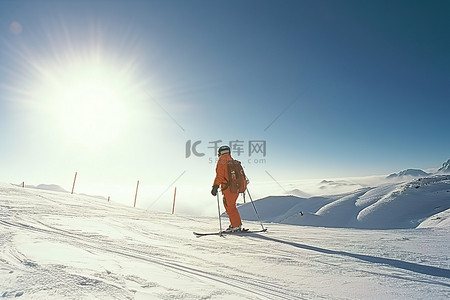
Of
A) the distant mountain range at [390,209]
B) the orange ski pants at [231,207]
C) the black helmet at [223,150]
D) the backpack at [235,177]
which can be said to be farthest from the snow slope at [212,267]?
the distant mountain range at [390,209]

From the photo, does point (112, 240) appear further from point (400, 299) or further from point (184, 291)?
point (400, 299)

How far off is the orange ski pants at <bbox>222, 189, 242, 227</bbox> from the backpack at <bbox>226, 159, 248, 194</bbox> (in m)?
0.14

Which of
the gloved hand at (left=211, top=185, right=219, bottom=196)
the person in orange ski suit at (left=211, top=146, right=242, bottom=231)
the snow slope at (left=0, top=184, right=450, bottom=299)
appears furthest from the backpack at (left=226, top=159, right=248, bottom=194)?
the snow slope at (left=0, top=184, right=450, bottom=299)

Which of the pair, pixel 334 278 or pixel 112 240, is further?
pixel 112 240

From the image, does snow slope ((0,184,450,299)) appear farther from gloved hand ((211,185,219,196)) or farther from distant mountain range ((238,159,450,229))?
distant mountain range ((238,159,450,229))

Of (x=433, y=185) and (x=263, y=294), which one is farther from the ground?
(x=433, y=185)

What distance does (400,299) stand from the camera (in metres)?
1.79

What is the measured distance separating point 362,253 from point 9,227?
5074 mm

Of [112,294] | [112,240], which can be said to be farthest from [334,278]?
[112,240]

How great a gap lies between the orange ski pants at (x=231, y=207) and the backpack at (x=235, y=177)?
14cm

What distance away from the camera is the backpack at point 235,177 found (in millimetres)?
6168

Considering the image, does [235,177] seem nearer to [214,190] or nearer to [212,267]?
[214,190]

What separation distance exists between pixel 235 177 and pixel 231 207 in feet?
2.48

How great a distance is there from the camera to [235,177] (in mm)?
6227
